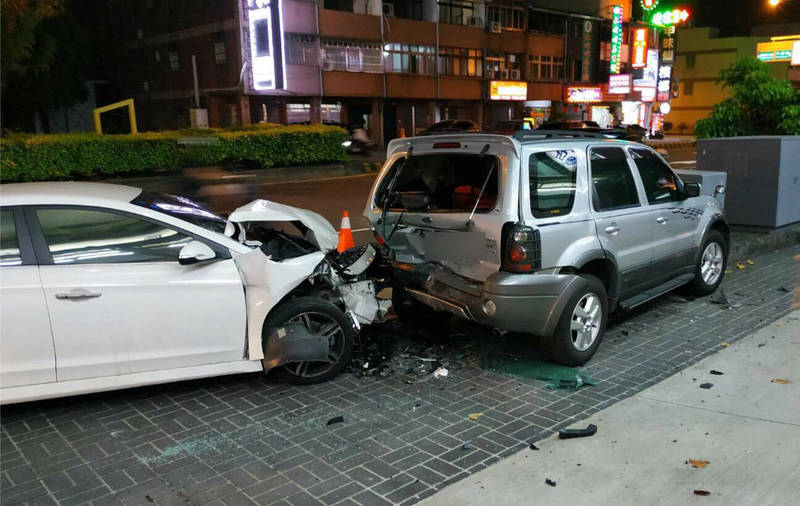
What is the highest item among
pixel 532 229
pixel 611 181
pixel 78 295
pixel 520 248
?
pixel 611 181

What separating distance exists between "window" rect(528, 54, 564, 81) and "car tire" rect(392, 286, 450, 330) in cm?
4242

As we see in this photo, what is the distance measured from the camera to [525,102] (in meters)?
45.5

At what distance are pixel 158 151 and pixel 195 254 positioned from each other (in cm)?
1564

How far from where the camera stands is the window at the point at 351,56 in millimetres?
33531

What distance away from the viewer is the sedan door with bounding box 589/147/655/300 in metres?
5.43

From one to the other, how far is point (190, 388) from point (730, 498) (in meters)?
3.69

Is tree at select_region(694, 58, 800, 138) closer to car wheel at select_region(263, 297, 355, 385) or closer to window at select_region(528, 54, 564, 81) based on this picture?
car wheel at select_region(263, 297, 355, 385)

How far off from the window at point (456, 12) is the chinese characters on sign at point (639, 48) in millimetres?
17113

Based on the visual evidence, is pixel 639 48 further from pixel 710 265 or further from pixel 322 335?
pixel 322 335

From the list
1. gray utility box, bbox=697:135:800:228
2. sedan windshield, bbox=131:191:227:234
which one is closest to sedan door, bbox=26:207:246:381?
sedan windshield, bbox=131:191:227:234

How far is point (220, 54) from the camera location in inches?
1258

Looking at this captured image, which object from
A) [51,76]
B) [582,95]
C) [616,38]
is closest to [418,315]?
[51,76]

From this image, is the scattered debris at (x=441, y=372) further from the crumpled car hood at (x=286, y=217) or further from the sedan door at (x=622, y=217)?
the sedan door at (x=622, y=217)

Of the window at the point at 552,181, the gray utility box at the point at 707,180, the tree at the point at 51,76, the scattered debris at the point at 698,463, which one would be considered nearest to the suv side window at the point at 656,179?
the window at the point at 552,181
